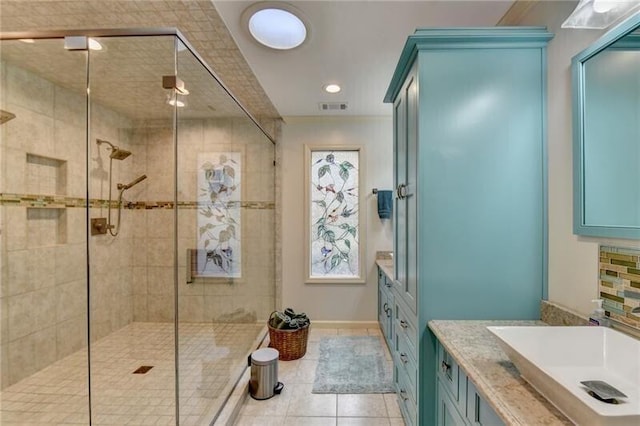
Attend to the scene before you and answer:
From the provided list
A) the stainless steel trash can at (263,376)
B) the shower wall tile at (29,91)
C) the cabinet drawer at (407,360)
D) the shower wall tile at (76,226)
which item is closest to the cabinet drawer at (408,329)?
the cabinet drawer at (407,360)

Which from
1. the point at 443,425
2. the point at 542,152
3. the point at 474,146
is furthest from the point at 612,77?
the point at 443,425

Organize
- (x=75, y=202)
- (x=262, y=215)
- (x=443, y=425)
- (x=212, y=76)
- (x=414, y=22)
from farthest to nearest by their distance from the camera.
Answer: (x=262, y=215), (x=75, y=202), (x=212, y=76), (x=414, y=22), (x=443, y=425)

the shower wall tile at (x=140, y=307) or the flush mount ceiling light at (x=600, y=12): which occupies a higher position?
the flush mount ceiling light at (x=600, y=12)

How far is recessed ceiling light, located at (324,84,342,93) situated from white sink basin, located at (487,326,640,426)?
228 cm

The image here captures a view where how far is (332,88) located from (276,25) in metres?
0.92

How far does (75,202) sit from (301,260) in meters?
2.38

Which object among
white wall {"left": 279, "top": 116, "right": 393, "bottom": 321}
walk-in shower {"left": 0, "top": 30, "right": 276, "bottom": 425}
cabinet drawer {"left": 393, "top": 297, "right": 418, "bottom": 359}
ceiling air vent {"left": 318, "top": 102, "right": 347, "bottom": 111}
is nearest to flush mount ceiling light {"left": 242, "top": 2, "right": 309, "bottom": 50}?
walk-in shower {"left": 0, "top": 30, "right": 276, "bottom": 425}

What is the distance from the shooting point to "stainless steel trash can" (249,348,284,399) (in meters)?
2.18

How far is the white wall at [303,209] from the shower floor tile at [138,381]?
36.8 inches

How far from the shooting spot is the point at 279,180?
11.6 ft

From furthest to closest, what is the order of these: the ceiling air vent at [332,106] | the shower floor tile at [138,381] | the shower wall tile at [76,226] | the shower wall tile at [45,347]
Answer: the ceiling air vent at [332,106] < the shower wall tile at [76,226] < the shower wall tile at [45,347] < the shower floor tile at [138,381]

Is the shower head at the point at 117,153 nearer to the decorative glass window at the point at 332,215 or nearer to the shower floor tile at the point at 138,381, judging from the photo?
the shower floor tile at the point at 138,381

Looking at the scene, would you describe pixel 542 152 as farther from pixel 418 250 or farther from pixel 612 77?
pixel 418 250

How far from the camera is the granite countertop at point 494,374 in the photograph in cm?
75
